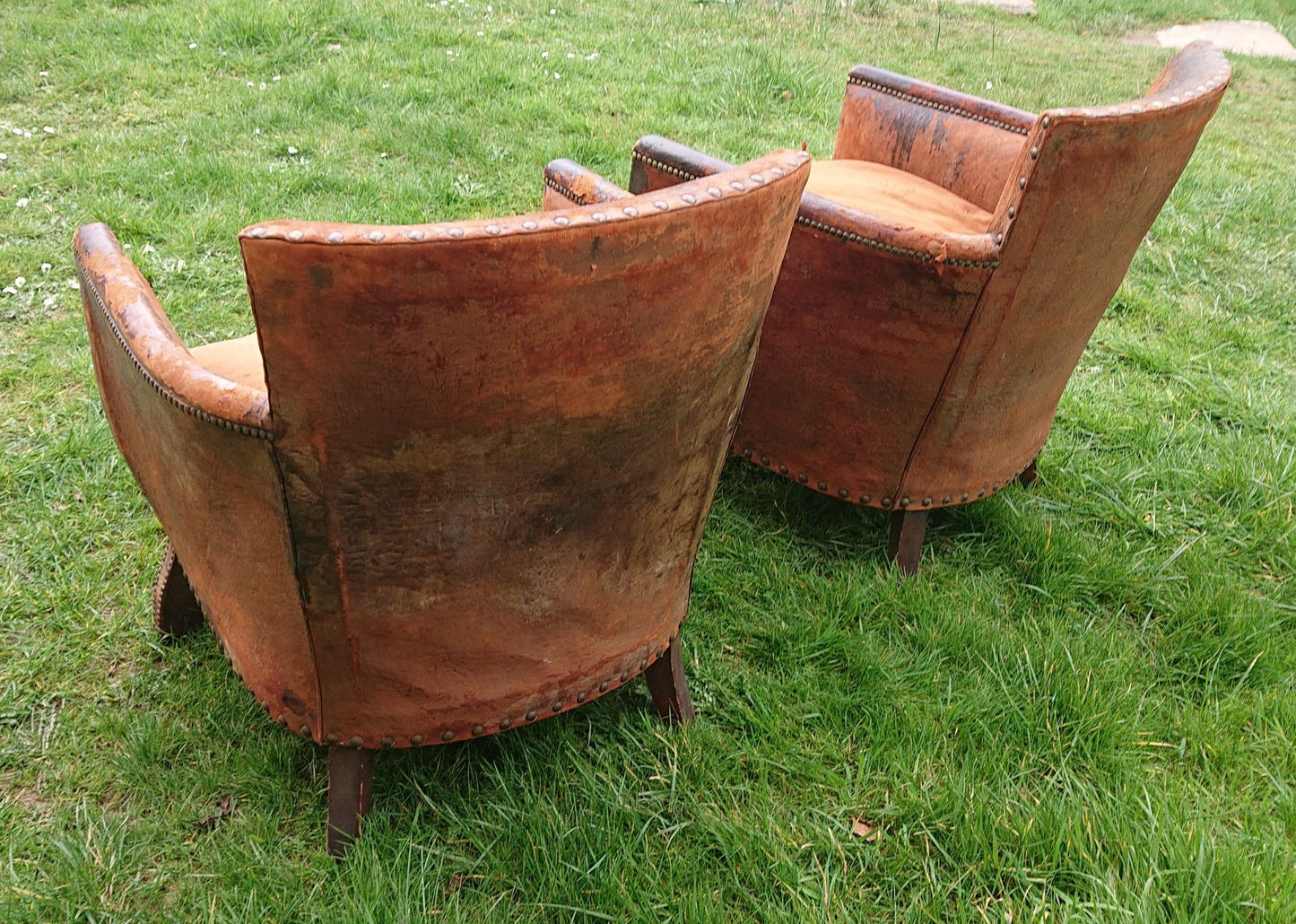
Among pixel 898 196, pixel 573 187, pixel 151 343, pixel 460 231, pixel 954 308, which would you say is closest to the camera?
pixel 460 231

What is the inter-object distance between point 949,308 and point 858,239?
0.26m

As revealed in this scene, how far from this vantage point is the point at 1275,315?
13.6 ft

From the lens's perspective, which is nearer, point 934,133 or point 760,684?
point 760,684

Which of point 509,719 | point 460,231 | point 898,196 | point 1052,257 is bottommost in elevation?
point 509,719

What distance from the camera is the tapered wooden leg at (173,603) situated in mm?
2275

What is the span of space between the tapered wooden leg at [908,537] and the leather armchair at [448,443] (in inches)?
34.1

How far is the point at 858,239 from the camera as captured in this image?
2.32 m

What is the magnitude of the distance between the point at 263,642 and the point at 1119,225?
200 centimetres

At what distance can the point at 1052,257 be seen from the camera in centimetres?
222

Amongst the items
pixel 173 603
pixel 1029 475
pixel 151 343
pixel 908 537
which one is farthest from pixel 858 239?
pixel 173 603

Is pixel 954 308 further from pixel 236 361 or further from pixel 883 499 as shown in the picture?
pixel 236 361

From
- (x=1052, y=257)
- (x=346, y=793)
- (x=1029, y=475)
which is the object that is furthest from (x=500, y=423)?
(x=1029, y=475)

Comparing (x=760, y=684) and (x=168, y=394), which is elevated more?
(x=168, y=394)

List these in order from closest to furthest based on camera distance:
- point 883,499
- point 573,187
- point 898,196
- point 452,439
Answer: point 452,439 → point 573,187 → point 883,499 → point 898,196
